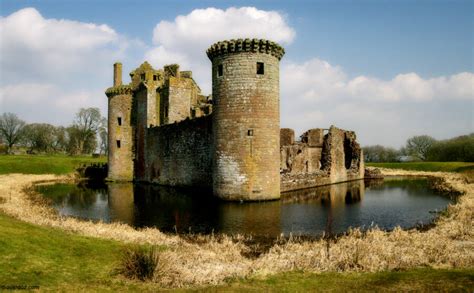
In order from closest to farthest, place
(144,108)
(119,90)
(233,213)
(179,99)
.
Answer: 1. (233,213)
2. (179,99)
3. (144,108)
4. (119,90)

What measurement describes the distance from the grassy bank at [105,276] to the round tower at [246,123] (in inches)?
480

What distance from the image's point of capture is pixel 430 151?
76688 millimetres

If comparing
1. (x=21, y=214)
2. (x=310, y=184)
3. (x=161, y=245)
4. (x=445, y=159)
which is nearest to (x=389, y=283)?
(x=161, y=245)

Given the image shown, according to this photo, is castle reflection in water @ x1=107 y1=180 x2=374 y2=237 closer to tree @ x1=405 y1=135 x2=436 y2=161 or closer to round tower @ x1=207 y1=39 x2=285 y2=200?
round tower @ x1=207 y1=39 x2=285 y2=200

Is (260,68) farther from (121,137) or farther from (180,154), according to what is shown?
(121,137)

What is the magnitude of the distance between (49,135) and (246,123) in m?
73.1

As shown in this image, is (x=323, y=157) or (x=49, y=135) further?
(x=49, y=135)

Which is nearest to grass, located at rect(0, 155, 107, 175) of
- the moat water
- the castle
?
the castle

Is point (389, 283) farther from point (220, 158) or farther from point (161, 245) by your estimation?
point (220, 158)

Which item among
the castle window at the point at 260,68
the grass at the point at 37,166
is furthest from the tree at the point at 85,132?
the castle window at the point at 260,68

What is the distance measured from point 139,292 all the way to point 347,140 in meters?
39.5

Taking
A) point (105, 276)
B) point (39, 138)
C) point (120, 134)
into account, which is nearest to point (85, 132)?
point (39, 138)

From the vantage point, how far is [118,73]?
1646 inches

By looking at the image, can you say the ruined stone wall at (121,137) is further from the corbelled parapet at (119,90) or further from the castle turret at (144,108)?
the castle turret at (144,108)
